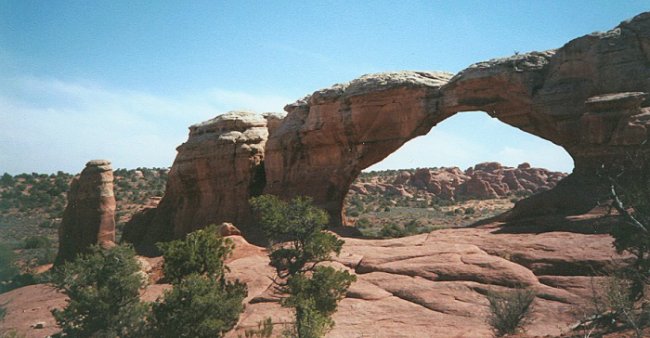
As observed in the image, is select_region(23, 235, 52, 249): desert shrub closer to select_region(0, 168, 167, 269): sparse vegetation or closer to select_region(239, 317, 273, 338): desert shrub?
select_region(0, 168, 167, 269): sparse vegetation

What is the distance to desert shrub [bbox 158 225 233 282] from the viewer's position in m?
12.1

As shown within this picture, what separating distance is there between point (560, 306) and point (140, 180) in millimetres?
47784

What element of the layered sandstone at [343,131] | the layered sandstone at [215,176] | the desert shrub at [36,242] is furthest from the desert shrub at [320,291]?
the desert shrub at [36,242]

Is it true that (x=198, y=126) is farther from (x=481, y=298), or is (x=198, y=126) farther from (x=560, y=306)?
(x=560, y=306)

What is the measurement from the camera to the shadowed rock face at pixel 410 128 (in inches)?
669

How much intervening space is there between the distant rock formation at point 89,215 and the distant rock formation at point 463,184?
1576 inches

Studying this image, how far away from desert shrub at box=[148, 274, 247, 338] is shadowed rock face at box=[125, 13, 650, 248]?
11.7 meters

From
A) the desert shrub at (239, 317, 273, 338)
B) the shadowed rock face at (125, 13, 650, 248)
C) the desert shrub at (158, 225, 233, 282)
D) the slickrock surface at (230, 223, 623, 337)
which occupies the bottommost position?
the desert shrub at (239, 317, 273, 338)

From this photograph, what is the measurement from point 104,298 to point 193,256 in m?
2.24

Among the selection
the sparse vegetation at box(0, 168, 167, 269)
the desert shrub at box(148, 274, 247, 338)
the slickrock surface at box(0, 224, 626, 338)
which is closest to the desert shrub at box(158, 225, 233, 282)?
the desert shrub at box(148, 274, 247, 338)

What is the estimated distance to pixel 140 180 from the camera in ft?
169

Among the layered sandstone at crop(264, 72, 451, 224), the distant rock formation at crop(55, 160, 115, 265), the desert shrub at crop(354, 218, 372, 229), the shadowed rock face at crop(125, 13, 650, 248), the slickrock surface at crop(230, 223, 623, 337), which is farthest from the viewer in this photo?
the desert shrub at crop(354, 218, 372, 229)

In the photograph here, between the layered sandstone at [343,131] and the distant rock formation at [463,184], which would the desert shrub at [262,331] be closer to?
the layered sandstone at [343,131]

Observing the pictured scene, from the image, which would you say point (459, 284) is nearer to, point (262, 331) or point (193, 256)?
point (262, 331)
